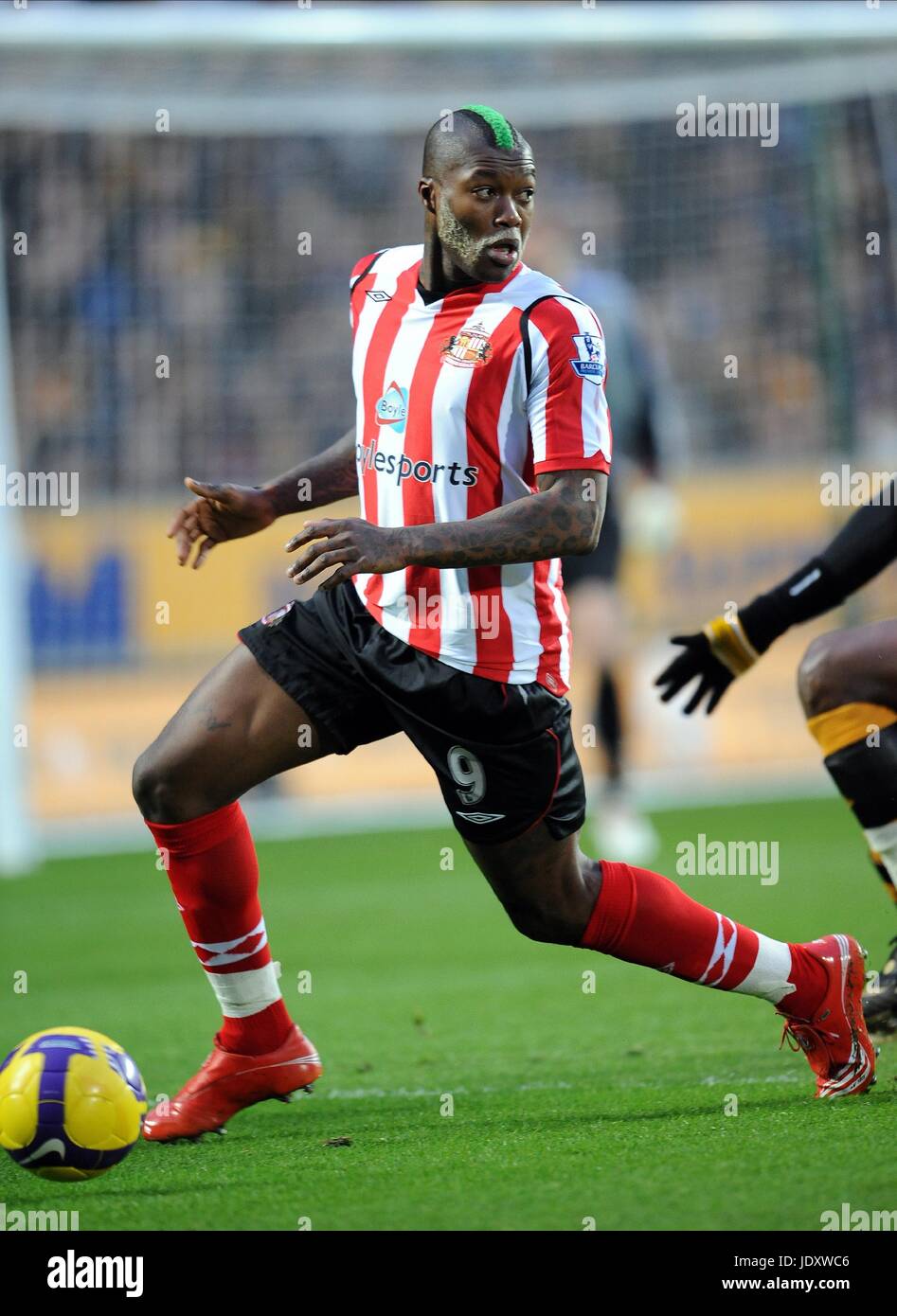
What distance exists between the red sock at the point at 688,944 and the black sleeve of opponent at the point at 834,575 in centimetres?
85

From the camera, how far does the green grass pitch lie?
10.4 ft

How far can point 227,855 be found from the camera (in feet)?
12.8

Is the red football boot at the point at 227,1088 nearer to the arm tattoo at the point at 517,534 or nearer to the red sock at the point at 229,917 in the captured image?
the red sock at the point at 229,917

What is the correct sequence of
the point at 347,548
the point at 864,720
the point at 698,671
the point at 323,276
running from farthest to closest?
the point at 323,276 < the point at 698,671 < the point at 864,720 < the point at 347,548

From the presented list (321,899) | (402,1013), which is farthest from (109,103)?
(402,1013)

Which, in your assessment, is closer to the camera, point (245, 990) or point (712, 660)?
point (245, 990)

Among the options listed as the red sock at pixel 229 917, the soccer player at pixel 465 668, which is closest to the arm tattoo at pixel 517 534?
the soccer player at pixel 465 668

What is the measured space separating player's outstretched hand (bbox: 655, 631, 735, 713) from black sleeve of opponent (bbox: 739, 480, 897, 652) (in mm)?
110

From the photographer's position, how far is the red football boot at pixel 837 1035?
392 centimetres

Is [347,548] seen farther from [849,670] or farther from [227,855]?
[849,670]

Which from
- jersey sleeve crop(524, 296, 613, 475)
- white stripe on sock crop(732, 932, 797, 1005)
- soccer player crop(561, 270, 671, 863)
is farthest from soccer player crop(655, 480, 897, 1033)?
soccer player crop(561, 270, 671, 863)

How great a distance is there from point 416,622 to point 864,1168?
1417mm

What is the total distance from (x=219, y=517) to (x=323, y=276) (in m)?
8.64

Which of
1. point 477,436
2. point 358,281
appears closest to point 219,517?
point 358,281
